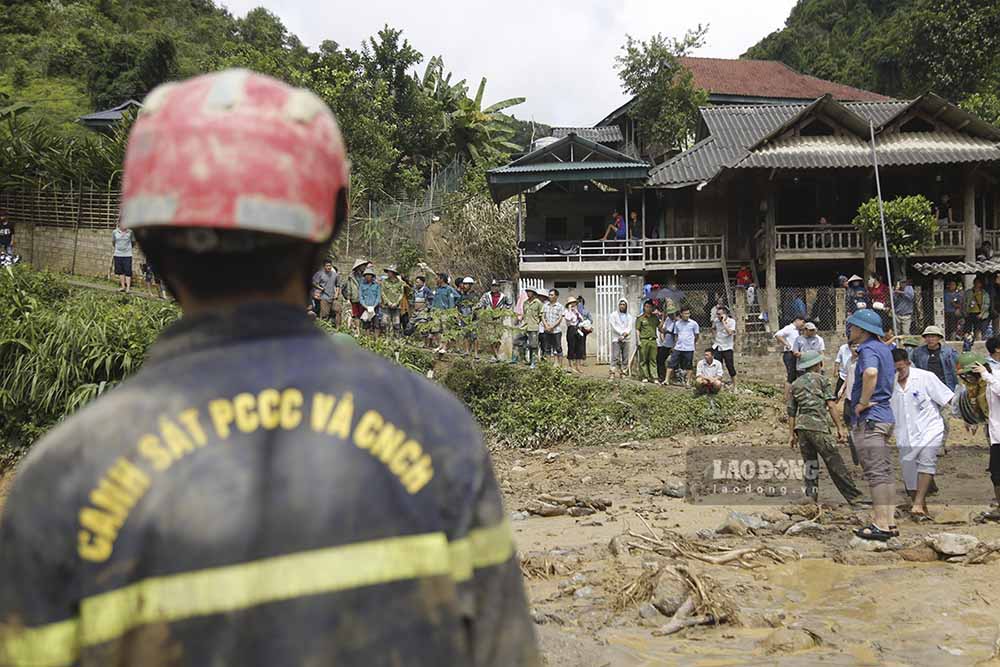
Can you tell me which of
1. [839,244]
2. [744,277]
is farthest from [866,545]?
[839,244]

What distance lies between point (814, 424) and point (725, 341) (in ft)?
22.7

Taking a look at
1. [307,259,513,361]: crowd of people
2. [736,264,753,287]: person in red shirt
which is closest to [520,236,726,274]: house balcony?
[736,264,753,287]: person in red shirt

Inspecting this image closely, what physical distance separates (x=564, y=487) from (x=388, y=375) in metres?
9.66

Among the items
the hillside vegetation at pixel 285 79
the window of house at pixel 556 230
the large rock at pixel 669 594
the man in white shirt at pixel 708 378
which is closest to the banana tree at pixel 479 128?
the hillside vegetation at pixel 285 79

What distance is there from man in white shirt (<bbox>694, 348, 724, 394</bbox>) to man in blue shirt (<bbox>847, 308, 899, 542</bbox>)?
253 inches

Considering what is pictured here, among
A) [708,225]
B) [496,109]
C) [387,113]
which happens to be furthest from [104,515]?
[496,109]

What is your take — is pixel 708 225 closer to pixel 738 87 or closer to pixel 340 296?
pixel 340 296

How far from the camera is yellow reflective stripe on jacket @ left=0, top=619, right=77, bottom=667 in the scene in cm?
120

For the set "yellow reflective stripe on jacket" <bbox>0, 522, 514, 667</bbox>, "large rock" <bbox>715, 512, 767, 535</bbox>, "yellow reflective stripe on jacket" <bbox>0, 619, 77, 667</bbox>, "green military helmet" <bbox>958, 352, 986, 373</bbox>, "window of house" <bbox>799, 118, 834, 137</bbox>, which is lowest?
"large rock" <bbox>715, 512, 767, 535</bbox>

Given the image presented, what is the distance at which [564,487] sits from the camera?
10836mm

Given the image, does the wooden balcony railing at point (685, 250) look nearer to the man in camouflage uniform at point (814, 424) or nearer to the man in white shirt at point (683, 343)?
the man in white shirt at point (683, 343)

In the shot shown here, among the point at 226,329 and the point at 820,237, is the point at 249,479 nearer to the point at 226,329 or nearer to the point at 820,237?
the point at 226,329

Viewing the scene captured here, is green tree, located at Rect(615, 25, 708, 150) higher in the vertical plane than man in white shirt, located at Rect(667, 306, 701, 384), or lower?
higher

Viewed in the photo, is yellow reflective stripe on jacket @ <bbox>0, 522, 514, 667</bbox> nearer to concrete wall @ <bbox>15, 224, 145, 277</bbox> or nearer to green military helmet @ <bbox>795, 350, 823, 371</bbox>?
green military helmet @ <bbox>795, 350, 823, 371</bbox>
